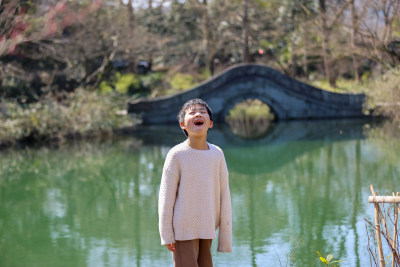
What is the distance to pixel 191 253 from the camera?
12.1ft

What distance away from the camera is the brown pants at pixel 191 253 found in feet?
12.0

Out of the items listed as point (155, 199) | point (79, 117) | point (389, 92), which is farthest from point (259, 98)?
point (155, 199)

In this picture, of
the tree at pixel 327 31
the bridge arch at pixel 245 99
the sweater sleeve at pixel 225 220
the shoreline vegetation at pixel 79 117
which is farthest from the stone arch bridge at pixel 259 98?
the sweater sleeve at pixel 225 220

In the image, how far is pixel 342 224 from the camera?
7629mm

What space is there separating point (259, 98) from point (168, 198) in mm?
19673

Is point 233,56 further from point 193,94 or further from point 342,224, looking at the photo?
point 342,224

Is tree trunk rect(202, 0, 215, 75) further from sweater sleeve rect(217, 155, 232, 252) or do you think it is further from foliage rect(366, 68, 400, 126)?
sweater sleeve rect(217, 155, 232, 252)

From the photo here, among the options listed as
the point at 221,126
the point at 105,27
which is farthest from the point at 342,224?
the point at 105,27

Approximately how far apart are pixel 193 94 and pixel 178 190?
739 inches

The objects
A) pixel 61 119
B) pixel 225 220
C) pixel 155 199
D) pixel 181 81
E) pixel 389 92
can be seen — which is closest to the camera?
pixel 225 220

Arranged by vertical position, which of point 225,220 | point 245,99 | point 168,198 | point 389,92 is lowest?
point 225,220

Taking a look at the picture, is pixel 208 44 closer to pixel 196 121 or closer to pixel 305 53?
pixel 305 53

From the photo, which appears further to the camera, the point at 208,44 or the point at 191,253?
the point at 208,44

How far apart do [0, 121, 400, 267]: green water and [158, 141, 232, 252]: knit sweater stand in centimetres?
206
